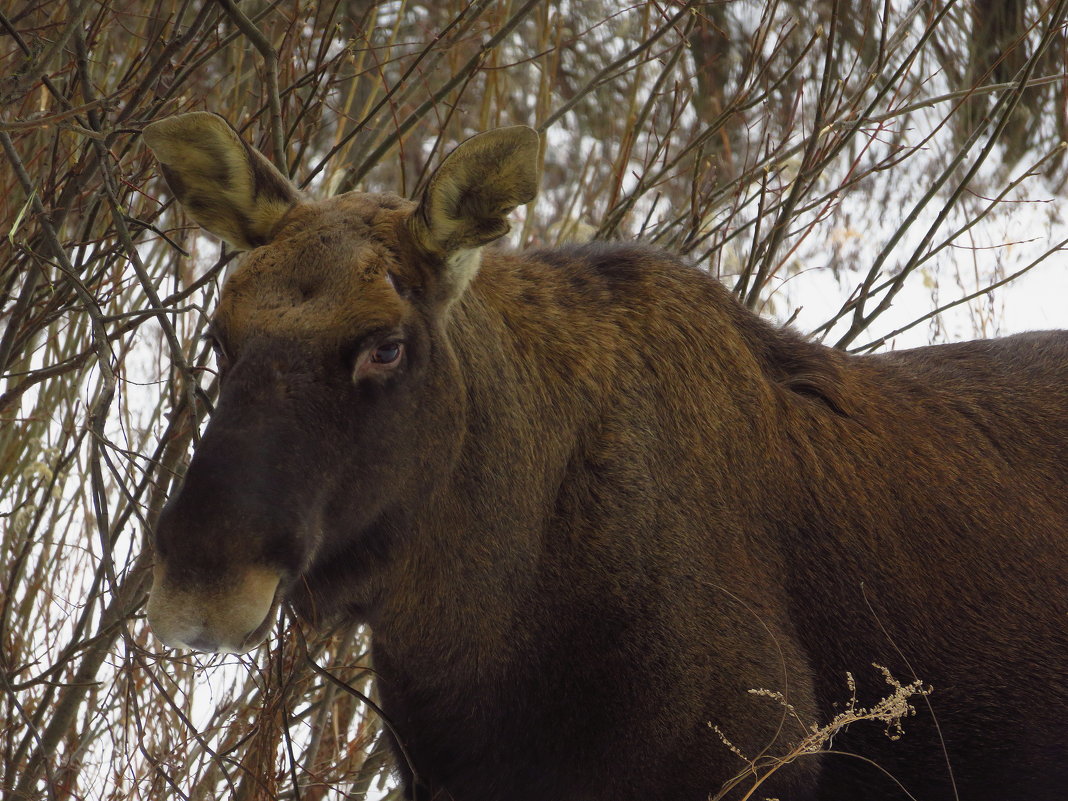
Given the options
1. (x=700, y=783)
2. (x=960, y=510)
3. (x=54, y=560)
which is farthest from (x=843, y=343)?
(x=54, y=560)

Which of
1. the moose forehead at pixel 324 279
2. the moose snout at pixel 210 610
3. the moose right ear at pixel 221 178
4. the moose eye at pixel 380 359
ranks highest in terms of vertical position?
the moose right ear at pixel 221 178

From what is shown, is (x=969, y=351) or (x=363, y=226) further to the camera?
(x=969, y=351)

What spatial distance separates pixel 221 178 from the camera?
333cm

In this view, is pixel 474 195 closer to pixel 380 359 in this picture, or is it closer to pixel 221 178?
pixel 380 359

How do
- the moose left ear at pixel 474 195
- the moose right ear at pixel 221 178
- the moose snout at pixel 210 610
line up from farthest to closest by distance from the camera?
1. the moose right ear at pixel 221 178
2. the moose left ear at pixel 474 195
3. the moose snout at pixel 210 610

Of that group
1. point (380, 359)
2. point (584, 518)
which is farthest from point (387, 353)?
point (584, 518)

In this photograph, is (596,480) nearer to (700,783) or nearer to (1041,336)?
(700,783)

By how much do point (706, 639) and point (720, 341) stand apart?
971mm

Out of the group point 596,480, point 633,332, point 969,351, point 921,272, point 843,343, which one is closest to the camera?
point 596,480

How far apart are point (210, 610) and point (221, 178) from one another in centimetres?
137

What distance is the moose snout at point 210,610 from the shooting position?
259 cm

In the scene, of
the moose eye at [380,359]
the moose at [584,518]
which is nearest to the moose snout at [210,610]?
the moose at [584,518]

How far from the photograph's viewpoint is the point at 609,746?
3098 millimetres

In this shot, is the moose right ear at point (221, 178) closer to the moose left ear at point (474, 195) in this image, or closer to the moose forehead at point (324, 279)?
the moose forehead at point (324, 279)
